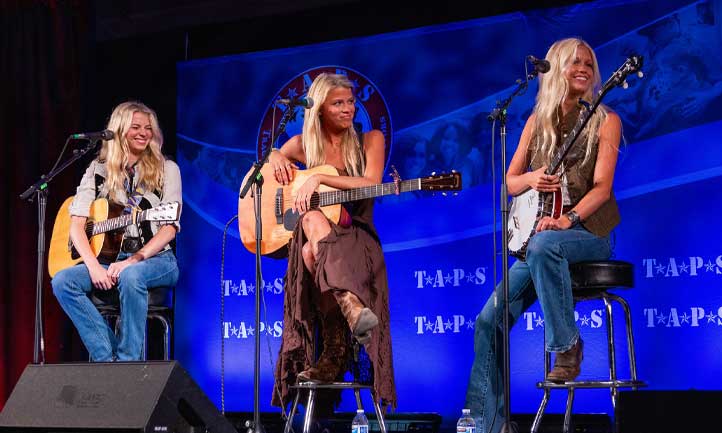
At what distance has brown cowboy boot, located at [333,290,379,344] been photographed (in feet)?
13.8

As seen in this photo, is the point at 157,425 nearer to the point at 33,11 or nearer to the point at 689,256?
the point at 689,256

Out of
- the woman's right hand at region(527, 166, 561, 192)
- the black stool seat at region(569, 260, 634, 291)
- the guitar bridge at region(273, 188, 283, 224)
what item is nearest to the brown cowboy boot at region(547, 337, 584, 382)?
the black stool seat at region(569, 260, 634, 291)

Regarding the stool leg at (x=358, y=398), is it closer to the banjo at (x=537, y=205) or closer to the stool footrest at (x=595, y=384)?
the stool footrest at (x=595, y=384)

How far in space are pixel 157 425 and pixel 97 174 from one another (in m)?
2.52

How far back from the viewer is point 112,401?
3281 millimetres

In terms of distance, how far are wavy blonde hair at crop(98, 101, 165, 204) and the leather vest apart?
217 centimetres

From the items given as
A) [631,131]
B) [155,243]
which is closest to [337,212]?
[155,243]

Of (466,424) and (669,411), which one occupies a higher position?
(669,411)

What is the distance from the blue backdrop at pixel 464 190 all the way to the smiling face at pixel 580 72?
3.37 ft

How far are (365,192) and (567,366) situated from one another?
1242 millimetres

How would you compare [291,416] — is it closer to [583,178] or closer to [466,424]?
[466,424]

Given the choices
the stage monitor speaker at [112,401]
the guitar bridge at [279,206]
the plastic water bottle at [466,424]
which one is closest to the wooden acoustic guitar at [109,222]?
the guitar bridge at [279,206]

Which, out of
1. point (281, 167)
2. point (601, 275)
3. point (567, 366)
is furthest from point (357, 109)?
point (567, 366)

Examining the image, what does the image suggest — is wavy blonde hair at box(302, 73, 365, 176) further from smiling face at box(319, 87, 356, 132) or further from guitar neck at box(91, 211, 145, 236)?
guitar neck at box(91, 211, 145, 236)
